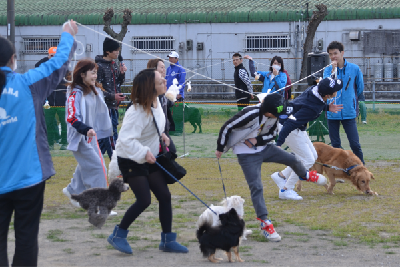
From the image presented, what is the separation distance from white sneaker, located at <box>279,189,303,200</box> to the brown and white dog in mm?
609

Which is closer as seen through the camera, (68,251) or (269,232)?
(68,251)

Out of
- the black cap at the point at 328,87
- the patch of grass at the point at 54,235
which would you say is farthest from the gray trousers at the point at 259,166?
the patch of grass at the point at 54,235

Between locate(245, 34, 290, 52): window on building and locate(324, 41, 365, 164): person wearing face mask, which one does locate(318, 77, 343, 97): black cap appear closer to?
locate(324, 41, 365, 164): person wearing face mask

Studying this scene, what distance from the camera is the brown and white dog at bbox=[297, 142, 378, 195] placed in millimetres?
7160

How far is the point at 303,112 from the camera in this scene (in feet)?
22.4

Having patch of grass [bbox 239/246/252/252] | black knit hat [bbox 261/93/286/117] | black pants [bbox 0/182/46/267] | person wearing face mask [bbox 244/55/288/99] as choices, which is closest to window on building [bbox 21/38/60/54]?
person wearing face mask [bbox 244/55/288/99]

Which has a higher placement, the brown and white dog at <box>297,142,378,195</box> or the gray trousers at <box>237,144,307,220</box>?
the gray trousers at <box>237,144,307,220</box>

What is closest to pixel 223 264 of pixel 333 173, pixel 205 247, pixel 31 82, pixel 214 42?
pixel 205 247

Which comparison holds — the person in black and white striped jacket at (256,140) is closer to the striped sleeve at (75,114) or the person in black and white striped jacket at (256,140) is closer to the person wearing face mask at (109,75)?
the striped sleeve at (75,114)

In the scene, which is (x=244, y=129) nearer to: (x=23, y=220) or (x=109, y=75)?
(x=23, y=220)

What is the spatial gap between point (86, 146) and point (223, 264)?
2.32 metres

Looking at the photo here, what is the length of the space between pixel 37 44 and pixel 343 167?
26.8 metres

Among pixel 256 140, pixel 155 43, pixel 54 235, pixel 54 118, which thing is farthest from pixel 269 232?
pixel 155 43

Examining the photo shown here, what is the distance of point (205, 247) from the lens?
173 inches
